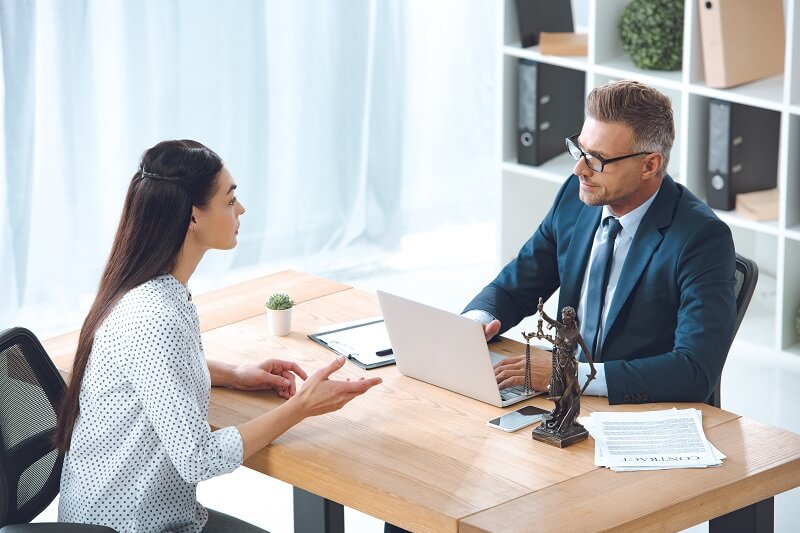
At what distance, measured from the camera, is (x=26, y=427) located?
2.46 m

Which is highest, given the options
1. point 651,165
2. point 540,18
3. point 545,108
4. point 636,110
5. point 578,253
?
point 540,18

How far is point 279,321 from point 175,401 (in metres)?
0.69

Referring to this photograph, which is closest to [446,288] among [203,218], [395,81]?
[395,81]

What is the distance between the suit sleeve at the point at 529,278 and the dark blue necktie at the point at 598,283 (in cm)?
21

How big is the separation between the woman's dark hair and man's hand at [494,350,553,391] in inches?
27.2

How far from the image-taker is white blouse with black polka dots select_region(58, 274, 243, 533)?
7.56ft

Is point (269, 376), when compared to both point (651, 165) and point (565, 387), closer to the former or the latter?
point (565, 387)

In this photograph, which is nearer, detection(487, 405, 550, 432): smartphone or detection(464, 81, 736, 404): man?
detection(487, 405, 550, 432): smartphone

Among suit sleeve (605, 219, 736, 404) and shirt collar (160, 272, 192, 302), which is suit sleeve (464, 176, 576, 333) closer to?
suit sleeve (605, 219, 736, 404)

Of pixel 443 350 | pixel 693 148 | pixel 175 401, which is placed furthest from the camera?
pixel 693 148

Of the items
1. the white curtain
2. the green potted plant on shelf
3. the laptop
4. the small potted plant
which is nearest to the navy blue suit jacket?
the laptop

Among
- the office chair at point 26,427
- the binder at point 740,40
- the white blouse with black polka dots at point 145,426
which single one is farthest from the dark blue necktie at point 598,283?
the binder at point 740,40

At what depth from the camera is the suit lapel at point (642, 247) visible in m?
2.83

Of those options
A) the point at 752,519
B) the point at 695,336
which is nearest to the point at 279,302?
the point at 695,336
